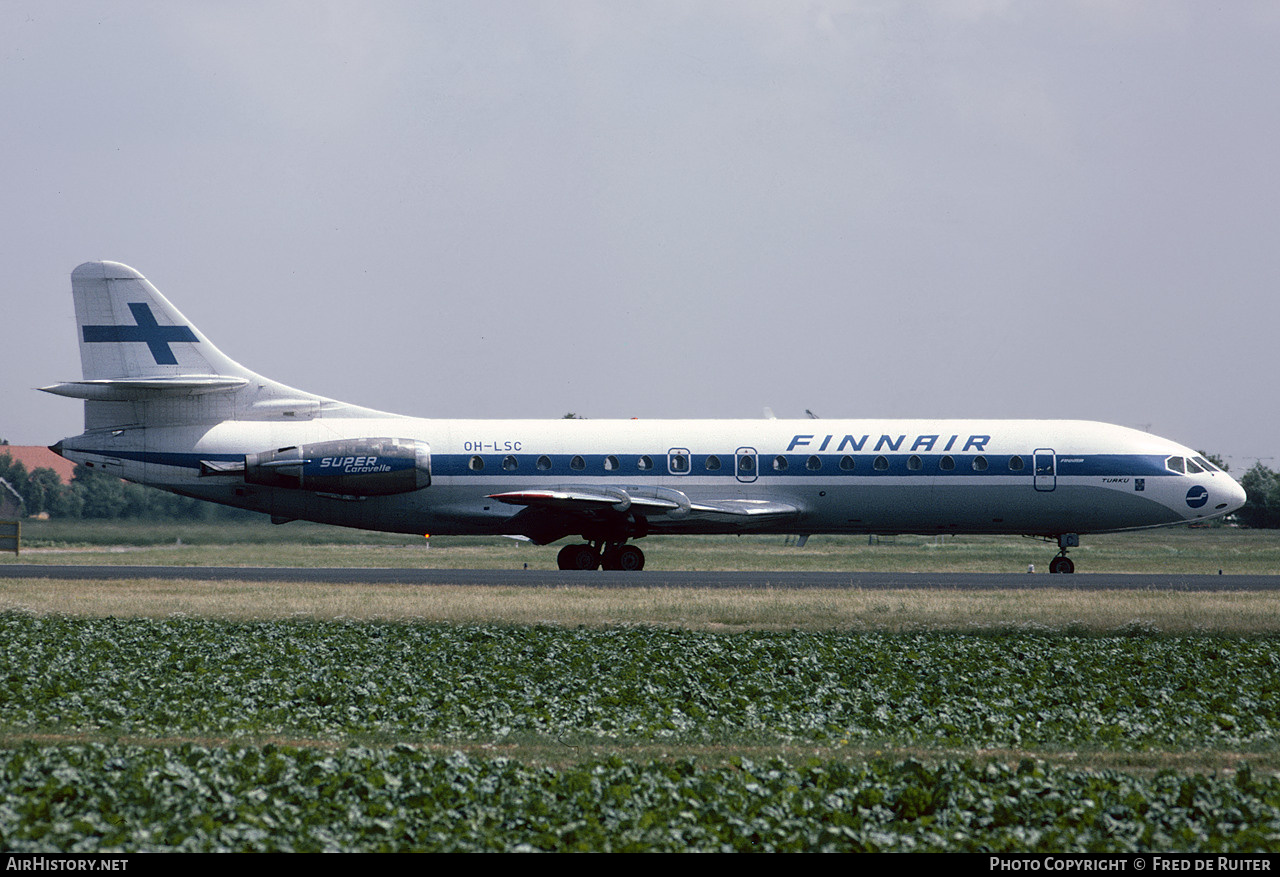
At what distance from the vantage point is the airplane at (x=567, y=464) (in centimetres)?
3306

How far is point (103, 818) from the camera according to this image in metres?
8.87

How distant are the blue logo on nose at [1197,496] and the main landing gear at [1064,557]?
321 cm

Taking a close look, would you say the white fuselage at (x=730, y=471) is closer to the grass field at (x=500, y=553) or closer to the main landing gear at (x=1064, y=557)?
the main landing gear at (x=1064, y=557)

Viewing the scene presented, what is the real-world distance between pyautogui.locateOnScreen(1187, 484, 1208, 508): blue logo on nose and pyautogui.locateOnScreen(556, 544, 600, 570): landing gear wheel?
54.4 feet

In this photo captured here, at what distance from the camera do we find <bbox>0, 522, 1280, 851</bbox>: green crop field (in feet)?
29.5

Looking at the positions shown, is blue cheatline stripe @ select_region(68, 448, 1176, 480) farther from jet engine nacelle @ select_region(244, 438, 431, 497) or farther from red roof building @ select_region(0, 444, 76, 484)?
red roof building @ select_region(0, 444, 76, 484)

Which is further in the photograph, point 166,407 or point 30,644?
point 166,407

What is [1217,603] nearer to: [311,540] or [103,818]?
[103,818]

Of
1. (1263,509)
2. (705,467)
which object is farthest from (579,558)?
(1263,509)

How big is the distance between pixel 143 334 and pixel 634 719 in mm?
24504

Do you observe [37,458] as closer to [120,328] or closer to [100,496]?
[100,496]

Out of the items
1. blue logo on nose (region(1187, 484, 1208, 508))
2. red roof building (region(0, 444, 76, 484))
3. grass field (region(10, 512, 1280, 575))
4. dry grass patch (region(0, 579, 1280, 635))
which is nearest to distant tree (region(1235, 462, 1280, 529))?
grass field (region(10, 512, 1280, 575))
